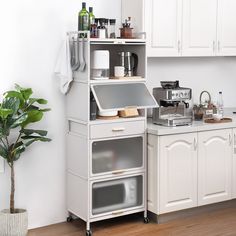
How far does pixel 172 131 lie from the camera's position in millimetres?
4477

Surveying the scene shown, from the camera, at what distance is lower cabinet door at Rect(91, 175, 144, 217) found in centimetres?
438

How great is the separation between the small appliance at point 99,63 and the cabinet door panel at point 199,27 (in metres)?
0.90

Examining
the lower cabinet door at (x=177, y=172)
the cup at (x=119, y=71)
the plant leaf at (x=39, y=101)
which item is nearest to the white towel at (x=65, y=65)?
the plant leaf at (x=39, y=101)

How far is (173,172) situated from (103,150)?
66cm

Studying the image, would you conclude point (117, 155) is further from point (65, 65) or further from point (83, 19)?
point (83, 19)

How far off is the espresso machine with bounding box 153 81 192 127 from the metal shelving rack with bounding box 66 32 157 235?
0.67ft

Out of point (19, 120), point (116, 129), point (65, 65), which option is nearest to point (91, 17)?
point (65, 65)

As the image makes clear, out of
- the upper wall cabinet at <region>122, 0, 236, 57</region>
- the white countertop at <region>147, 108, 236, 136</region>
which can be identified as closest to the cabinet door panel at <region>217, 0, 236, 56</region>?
the upper wall cabinet at <region>122, 0, 236, 57</region>

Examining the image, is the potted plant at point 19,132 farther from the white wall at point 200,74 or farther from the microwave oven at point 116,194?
the white wall at point 200,74

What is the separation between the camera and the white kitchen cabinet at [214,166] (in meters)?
4.71

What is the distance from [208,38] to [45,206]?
2.18m

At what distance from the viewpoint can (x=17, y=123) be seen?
3.94m

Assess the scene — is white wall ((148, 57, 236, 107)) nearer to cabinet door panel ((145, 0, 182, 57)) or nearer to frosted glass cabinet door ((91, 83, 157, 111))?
cabinet door panel ((145, 0, 182, 57))

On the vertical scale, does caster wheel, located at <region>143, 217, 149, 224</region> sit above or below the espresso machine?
below
